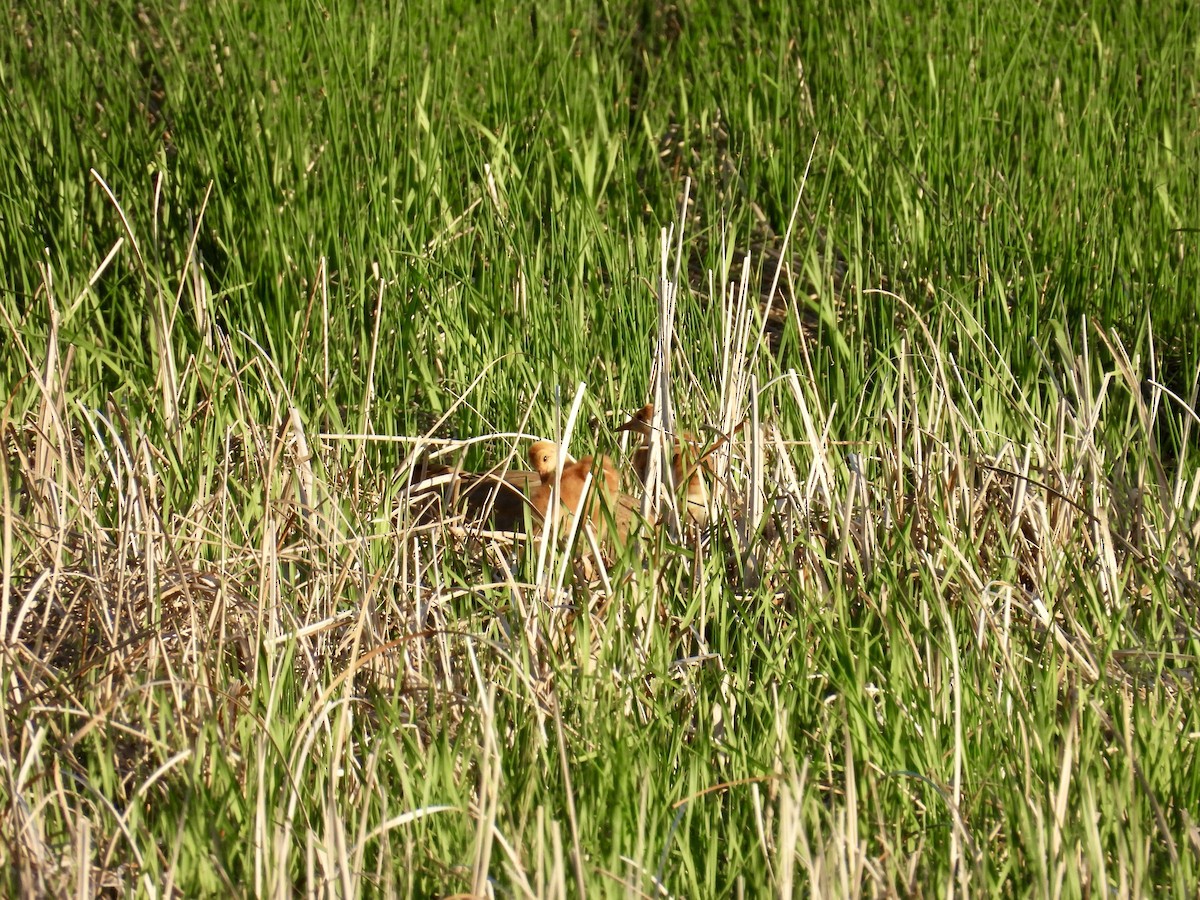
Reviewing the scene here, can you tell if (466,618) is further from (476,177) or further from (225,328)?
(476,177)

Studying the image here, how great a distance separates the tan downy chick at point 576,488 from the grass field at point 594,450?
12 cm

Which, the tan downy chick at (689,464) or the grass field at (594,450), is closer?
the grass field at (594,450)

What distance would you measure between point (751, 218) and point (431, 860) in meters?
2.28

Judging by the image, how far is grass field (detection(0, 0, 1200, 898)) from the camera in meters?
1.61

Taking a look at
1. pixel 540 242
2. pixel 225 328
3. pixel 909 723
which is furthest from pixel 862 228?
pixel 909 723

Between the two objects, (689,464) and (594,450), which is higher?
(689,464)

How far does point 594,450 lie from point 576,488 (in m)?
0.29

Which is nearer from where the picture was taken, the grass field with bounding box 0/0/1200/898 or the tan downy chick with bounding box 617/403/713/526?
the grass field with bounding box 0/0/1200/898

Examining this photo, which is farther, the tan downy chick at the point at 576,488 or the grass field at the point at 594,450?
the tan downy chick at the point at 576,488

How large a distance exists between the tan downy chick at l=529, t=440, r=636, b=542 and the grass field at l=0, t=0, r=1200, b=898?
0.12m

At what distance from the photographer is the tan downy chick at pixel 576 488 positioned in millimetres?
2393

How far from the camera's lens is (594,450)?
2.67 meters

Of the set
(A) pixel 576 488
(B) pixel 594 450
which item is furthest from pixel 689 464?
(B) pixel 594 450

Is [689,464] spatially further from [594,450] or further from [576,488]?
[594,450]
